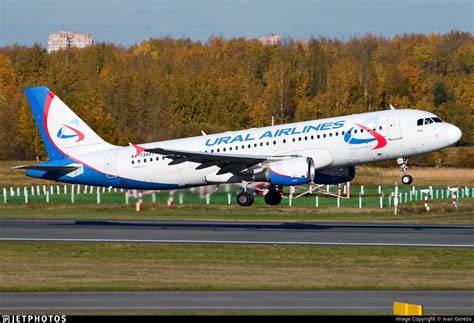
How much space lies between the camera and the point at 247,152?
50.2 m

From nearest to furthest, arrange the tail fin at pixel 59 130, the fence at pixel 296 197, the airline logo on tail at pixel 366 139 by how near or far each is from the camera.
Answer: the airline logo on tail at pixel 366 139 < the tail fin at pixel 59 130 < the fence at pixel 296 197

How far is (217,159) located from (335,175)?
6.17 metres

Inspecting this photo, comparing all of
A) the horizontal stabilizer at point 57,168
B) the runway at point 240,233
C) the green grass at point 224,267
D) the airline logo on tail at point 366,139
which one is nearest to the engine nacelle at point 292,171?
the airline logo on tail at point 366,139

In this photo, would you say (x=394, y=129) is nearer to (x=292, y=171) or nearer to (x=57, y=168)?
(x=292, y=171)

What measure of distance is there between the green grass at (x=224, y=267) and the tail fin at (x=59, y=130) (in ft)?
Answer: 37.9

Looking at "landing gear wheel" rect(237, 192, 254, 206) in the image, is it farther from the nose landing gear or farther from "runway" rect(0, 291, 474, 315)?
"runway" rect(0, 291, 474, 315)

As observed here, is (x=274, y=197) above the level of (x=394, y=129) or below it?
below

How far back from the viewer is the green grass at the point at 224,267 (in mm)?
31594

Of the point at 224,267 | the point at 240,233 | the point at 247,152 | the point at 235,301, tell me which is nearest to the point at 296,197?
the point at 247,152

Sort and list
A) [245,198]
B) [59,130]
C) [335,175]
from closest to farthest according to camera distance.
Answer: [245,198] → [335,175] → [59,130]

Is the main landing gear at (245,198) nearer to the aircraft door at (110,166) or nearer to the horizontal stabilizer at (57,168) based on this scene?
the aircraft door at (110,166)

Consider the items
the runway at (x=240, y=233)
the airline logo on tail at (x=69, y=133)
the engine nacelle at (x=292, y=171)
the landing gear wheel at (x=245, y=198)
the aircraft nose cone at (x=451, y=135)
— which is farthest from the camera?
the airline logo on tail at (x=69, y=133)

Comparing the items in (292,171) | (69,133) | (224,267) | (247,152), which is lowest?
(224,267)

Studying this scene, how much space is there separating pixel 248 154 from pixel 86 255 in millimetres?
13238
